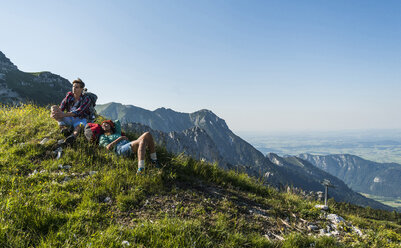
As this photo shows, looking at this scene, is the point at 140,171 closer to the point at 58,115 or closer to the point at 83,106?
the point at 58,115

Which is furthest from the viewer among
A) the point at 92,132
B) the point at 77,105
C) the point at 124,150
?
the point at 77,105

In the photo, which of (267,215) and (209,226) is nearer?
(209,226)

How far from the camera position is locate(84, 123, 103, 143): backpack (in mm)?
6902

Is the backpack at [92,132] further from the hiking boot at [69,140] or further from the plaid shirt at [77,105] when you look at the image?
the plaid shirt at [77,105]

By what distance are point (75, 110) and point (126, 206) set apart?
5.47m

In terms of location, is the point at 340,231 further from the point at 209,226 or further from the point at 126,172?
the point at 126,172

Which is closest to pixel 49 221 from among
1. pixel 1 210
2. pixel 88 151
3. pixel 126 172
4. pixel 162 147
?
pixel 1 210

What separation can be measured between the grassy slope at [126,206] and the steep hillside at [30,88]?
518ft

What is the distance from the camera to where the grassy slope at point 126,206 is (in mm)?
3133

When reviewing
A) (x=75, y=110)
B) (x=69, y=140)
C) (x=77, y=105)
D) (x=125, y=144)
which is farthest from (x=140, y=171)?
(x=77, y=105)

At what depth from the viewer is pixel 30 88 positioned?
531ft

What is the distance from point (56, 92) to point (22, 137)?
211 m

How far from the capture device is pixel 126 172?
5543mm

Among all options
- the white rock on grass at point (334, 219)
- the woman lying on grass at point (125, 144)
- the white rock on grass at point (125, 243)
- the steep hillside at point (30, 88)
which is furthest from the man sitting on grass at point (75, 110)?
the steep hillside at point (30, 88)
